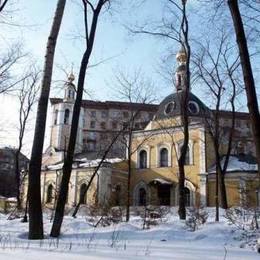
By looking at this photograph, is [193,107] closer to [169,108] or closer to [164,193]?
[169,108]

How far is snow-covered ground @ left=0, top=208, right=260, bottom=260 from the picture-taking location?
639 centimetres

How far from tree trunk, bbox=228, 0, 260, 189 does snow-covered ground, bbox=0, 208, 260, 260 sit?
2.26m

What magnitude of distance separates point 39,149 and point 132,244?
3.47 metres

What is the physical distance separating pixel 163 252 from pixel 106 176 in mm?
36108

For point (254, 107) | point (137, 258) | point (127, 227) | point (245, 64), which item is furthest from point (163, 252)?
point (127, 227)

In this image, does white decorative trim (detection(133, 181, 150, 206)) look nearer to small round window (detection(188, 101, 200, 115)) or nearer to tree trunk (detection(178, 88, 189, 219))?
small round window (detection(188, 101, 200, 115))

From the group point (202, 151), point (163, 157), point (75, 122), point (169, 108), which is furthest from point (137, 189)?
point (75, 122)

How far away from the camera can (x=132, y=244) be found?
880cm

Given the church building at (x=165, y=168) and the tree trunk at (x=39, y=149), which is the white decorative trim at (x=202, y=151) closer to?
the church building at (x=165, y=168)

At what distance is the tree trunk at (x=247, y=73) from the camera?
8.54 m

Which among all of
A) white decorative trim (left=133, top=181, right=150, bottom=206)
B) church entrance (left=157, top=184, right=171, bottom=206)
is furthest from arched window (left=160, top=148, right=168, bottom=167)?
white decorative trim (left=133, top=181, right=150, bottom=206)

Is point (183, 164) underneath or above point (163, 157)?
underneath

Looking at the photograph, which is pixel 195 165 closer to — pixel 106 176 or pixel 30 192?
pixel 106 176

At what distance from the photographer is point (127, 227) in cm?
1263
